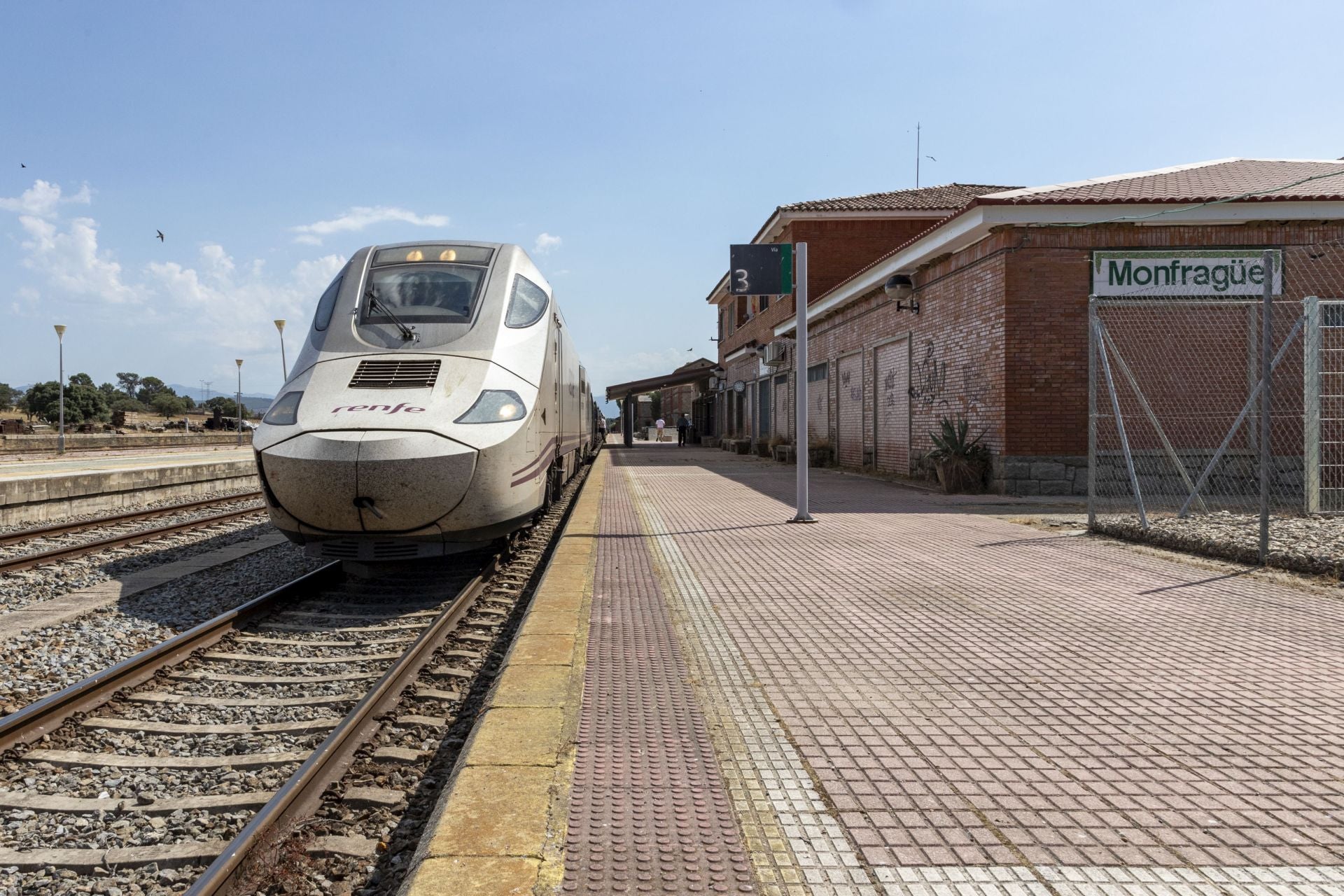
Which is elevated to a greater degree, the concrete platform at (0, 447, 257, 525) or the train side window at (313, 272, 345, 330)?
the train side window at (313, 272, 345, 330)

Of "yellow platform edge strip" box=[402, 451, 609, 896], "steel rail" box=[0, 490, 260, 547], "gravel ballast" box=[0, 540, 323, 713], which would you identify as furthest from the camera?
"steel rail" box=[0, 490, 260, 547]

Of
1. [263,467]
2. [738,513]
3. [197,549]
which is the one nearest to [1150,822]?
[263,467]

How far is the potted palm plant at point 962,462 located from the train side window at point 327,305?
8930 millimetres

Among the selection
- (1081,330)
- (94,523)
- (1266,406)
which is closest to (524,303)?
(1266,406)

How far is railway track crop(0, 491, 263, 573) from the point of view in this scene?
7746mm

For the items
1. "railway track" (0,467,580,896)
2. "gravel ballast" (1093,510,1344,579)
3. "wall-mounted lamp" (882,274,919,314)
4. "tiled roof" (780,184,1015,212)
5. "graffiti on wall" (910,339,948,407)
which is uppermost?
"tiled roof" (780,184,1015,212)

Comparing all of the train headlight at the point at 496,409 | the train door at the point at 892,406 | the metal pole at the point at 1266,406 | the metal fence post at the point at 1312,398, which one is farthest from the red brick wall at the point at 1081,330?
the train headlight at the point at 496,409

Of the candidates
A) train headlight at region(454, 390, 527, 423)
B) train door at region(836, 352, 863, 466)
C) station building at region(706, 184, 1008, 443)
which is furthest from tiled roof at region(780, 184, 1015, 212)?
train headlight at region(454, 390, 527, 423)

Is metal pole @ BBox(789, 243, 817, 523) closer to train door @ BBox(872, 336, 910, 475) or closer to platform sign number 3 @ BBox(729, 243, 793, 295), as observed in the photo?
platform sign number 3 @ BBox(729, 243, 793, 295)

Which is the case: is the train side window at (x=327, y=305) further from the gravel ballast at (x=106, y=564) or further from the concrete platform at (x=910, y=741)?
the concrete platform at (x=910, y=741)

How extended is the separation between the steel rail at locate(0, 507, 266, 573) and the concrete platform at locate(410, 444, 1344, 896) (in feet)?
16.4

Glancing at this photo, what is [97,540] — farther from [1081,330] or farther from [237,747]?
[1081,330]

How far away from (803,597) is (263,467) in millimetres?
3701

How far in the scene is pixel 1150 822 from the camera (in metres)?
2.47
